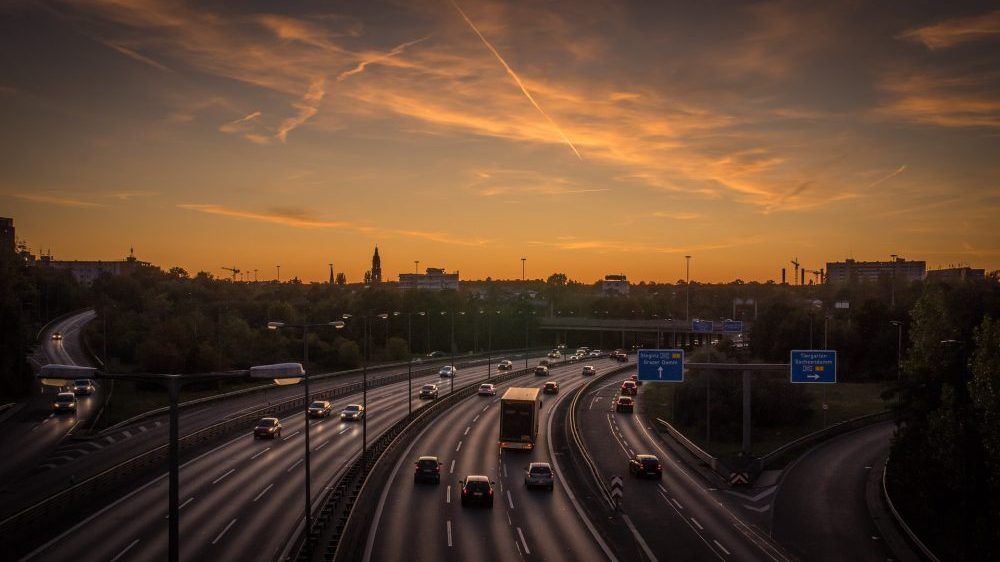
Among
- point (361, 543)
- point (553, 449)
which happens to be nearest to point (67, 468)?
point (361, 543)

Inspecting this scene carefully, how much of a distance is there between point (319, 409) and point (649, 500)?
1347 inches

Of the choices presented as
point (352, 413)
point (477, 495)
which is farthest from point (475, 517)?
point (352, 413)

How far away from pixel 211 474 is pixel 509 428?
1875 centimetres

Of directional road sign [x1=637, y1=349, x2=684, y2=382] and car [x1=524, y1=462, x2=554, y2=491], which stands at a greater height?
directional road sign [x1=637, y1=349, x2=684, y2=382]

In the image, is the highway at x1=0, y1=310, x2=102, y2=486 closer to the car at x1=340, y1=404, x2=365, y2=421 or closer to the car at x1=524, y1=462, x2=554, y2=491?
the car at x1=340, y1=404, x2=365, y2=421

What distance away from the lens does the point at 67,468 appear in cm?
4356

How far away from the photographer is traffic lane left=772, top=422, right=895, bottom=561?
102 ft

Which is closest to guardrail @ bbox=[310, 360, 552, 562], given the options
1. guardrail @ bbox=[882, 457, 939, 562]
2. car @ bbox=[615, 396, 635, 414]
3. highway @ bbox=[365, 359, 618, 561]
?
highway @ bbox=[365, 359, 618, 561]

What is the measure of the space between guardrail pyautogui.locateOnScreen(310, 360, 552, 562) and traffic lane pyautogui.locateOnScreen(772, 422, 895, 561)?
699 inches

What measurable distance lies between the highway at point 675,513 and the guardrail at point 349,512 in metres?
11.5

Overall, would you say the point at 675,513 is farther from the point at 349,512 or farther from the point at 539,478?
the point at 349,512

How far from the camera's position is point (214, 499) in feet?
117

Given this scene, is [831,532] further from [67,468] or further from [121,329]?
[121,329]

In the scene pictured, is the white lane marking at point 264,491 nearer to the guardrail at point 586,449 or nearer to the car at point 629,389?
the guardrail at point 586,449
